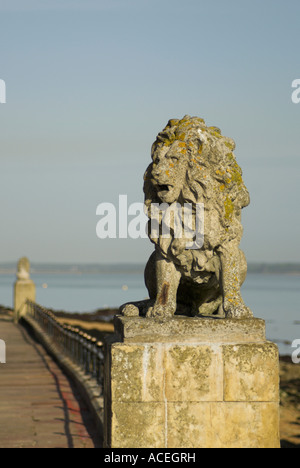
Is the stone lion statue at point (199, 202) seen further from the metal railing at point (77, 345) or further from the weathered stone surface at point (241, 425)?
the metal railing at point (77, 345)

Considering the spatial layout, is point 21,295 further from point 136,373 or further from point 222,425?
point 222,425

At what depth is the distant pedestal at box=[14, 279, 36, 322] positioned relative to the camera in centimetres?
2681

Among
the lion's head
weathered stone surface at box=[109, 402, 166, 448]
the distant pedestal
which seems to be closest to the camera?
weathered stone surface at box=[109, 402, 166, 448]

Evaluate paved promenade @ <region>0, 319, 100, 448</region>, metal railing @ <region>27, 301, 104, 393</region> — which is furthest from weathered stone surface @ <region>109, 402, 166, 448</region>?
metal railing @ <region>27, 301, 104, 393</region>

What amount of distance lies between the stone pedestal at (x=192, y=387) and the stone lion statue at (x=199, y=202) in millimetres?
279

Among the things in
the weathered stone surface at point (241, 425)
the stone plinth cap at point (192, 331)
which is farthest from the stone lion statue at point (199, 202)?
the weathered stone surface at point (241, 425)

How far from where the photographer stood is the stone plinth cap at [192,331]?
15.5ft

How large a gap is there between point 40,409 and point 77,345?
323 cm

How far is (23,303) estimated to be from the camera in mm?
26828

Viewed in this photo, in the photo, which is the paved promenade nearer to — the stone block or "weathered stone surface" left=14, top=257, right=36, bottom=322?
the stone block

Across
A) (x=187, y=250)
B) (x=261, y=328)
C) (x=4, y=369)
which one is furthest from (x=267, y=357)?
(x=4, y=369)

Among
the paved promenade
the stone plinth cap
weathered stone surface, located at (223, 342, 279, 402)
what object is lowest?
the paved promenade

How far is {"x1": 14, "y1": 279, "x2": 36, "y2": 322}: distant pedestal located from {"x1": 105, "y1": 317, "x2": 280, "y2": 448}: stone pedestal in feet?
74.1

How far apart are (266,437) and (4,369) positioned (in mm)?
10637
